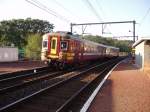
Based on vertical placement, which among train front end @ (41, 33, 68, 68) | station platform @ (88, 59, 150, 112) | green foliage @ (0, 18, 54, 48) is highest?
green foliage @ (0, 18, 54, 48)

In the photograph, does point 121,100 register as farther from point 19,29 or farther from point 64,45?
point 19,29

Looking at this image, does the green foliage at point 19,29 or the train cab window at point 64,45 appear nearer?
the train cab window at point 64,45

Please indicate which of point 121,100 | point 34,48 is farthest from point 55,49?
point 34,48

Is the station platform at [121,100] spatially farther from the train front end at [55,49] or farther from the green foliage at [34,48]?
the green foliage at [34,48]

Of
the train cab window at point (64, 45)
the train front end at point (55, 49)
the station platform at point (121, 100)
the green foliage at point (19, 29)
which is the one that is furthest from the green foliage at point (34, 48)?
the green foliage at point (19, 29)

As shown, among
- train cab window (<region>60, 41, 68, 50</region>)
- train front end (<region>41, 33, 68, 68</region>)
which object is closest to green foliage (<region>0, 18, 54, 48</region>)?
train front end (<region>41, 33, 68, 68</region>)

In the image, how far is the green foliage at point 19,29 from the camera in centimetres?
8375

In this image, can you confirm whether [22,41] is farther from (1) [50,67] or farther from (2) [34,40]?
(1) [50,67]

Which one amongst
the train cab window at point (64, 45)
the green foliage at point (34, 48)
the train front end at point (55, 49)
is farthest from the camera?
the green foliage at point (34, 48)

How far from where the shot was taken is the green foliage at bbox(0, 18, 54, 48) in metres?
83.8

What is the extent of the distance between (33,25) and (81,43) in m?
68.9

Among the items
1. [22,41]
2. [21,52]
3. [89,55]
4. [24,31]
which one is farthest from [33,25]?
[89,55]

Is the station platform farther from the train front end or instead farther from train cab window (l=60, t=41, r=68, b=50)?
train cab window (l=60, t=41, r=68, b=50)

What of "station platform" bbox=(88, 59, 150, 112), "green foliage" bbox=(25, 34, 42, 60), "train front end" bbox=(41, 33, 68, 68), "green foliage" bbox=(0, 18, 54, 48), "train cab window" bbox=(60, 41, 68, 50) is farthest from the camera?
"green foliage" bbox=(0, 18, 54, 48)
